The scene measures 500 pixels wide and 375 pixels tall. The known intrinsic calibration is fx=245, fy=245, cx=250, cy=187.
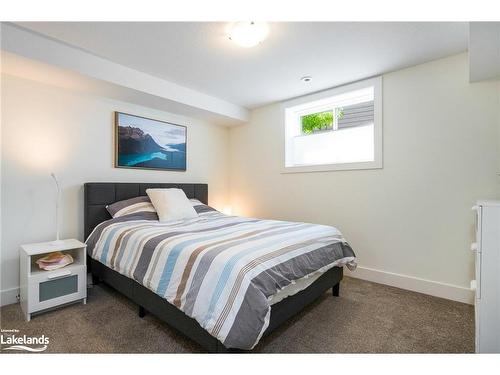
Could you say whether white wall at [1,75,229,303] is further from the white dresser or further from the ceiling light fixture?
the white dresser

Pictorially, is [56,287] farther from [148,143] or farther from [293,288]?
[293,288]

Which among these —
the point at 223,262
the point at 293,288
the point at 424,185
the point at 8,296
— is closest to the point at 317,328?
the point at 293,288

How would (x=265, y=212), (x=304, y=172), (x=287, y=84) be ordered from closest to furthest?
(x=287, y=84), (x=304, y=172), (x=265, y=212)

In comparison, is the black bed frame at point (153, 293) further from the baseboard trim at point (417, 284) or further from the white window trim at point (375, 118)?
the white window trim at point (375, 118)

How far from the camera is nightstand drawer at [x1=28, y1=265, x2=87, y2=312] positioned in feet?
6.24

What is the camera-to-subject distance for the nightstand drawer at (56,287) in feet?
6.24

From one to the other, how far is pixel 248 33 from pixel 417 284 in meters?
2.81

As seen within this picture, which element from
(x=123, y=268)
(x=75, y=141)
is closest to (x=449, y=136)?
(x=123, y=268)

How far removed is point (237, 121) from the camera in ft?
12.7

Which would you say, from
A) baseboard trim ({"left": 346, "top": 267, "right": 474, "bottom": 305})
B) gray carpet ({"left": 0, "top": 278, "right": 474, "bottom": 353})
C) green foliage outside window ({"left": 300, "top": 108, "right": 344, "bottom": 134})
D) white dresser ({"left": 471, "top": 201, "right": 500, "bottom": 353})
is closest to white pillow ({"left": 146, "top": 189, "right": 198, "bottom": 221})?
gray carpet ({"left": 0, "top": 278, "right": 474, "bottom": 353})

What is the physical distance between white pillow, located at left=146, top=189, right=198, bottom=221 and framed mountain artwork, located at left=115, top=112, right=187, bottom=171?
1.65 feet

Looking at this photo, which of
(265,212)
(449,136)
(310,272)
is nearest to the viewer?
(310,272)
